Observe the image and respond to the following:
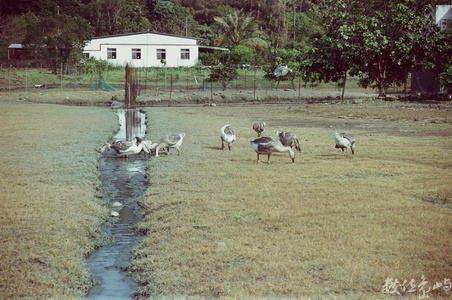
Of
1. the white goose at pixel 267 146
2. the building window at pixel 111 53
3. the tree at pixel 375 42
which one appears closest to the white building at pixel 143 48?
the building window at pixel 111 53

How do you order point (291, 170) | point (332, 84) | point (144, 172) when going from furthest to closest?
point (332, 84) < point (144, 172) < point (291, 170)

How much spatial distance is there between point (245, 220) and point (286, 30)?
82.6 metres

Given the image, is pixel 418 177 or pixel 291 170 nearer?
pixel 418 177

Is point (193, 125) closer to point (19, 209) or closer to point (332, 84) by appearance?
point (19, 209)

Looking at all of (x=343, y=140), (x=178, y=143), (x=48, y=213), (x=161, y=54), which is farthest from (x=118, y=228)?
(x=161, y=54)

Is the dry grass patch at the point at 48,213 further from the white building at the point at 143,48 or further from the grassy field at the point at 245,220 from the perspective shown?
the white building at the point at 143,48

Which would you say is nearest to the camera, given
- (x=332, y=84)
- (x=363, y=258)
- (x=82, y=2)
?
(x=363, y=258)

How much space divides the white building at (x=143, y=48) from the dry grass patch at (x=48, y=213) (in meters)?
49.9

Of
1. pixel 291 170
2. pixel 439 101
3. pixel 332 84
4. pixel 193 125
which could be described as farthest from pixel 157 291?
pixel 332 84

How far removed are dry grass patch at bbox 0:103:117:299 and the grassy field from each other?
0.09ft

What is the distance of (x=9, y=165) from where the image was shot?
56.0ft

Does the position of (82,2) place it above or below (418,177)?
above

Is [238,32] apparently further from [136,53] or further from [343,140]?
[343,140]

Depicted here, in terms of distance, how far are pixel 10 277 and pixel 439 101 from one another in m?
39.8
